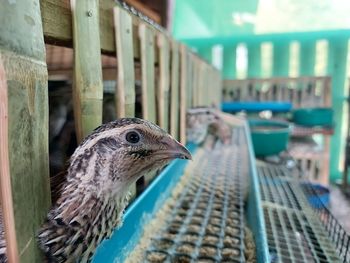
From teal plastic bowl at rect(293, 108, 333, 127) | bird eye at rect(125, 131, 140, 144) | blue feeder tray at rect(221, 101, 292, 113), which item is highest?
bird eye at rect(125, 131, 140, 144)

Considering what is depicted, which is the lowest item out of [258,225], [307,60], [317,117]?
[258,225]

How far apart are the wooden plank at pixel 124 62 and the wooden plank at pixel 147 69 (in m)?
0.13

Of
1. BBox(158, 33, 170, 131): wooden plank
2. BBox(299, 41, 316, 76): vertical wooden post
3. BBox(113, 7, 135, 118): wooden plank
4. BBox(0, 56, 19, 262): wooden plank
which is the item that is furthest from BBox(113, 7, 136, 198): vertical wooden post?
BBox(299, 41, 316, 76): vertical wooden post

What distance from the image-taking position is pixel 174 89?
63.3 inches

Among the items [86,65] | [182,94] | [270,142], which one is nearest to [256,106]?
[270,142]

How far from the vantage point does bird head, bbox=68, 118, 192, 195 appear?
58 centimetres

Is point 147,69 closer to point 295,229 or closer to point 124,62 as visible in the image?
point 124,62

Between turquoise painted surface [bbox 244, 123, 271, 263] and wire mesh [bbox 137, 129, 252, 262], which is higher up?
turquoise painted surface [bbox 244, 123, 271, 263]

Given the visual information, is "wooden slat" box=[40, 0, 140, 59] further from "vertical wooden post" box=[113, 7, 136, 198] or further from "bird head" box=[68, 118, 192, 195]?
"bird head" box=[68, 118, 192, 195]

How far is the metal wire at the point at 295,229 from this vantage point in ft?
3.21

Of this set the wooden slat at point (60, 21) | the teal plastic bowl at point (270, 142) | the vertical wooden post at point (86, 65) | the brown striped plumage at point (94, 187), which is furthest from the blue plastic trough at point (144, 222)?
the teal plastic bowl at point (270, 142)

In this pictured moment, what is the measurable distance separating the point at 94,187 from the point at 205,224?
64 cm

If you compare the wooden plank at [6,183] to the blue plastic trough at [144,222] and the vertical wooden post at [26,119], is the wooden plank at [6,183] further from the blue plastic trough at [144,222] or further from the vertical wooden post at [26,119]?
the blue plastic trough at [144,222]

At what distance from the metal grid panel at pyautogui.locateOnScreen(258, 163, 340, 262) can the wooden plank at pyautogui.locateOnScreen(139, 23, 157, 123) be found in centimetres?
63
